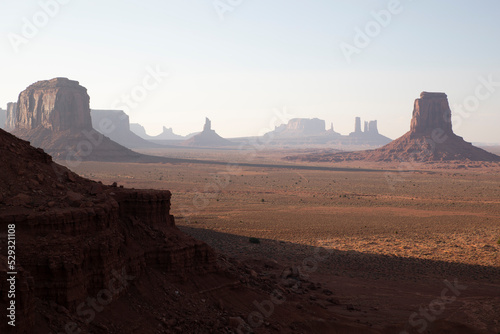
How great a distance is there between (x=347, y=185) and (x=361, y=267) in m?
56.6

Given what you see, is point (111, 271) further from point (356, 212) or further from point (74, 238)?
point (356, 212)

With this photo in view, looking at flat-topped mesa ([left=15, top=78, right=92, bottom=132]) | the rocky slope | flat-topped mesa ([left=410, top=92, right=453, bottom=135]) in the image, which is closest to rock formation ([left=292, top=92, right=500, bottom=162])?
flat-topped mesa ([left=410, top=92, right=453, bottom=135])

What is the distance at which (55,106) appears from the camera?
143 metres

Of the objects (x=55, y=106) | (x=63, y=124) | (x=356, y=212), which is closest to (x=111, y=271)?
(x=356, y=212)

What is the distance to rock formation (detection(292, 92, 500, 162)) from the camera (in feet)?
459

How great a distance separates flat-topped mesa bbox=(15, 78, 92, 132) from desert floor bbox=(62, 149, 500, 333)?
82793mm

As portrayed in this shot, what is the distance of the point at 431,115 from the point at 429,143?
475 inches

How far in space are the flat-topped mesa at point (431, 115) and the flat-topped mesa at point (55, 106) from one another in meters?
114

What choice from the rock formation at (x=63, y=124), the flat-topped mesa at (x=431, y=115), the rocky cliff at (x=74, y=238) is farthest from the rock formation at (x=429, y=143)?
the rocky cliff at (x=74, y=238)

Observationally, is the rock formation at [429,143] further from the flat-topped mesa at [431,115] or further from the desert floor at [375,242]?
the desert floor at [375,242]

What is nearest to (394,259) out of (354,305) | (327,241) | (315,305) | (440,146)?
(327,241)

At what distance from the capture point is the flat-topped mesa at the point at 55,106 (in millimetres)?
142000

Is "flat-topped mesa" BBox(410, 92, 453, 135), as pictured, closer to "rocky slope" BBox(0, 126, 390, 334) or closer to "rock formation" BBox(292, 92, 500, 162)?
"rock formation" BBox(292, 92, 500, 162)

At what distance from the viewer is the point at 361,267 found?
25219 mm
